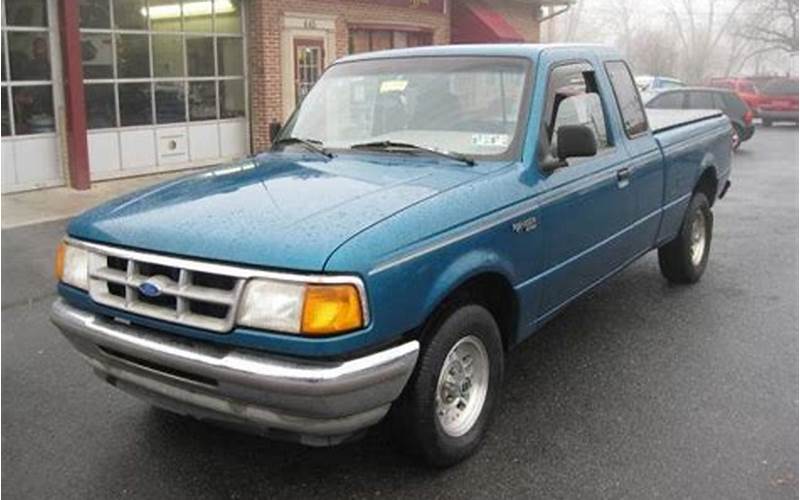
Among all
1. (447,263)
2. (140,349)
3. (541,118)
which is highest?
(541,118)

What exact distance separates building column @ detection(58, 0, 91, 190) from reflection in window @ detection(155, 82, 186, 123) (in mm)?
1514

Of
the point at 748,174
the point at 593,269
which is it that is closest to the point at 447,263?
the point at 593,269

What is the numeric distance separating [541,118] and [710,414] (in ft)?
5.79

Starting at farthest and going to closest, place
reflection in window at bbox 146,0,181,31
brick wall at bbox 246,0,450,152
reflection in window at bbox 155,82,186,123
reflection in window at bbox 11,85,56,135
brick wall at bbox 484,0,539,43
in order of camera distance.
→ brick wall at bbox 484,0,539,43 < brick wall at bbox 246,0,450,152 < reflection in window at bbox 155,82,186,123 < reflection in window at bbox 146,0,181,31 < reflection in window at bbox 11,85,56,135

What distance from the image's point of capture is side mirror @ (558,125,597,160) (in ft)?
13.2

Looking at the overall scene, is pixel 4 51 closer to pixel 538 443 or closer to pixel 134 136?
pixel 134 136

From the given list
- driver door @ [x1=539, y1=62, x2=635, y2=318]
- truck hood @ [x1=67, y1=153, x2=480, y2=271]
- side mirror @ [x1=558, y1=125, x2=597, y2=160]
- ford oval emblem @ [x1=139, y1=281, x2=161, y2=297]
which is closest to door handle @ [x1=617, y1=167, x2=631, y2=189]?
driver door @ [x1=539, y1=62, x2=635, y2=318]

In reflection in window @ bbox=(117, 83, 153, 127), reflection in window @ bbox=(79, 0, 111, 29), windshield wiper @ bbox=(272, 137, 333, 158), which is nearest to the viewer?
windshield wiper @ bbox=(272, 137, 333, 158)

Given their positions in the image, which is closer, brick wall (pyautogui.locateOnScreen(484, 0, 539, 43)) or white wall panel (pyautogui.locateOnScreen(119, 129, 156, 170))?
white wall panel (pyautogui.locateOnScreen(119, 129, 156, 170))

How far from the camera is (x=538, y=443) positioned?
393 centimetres

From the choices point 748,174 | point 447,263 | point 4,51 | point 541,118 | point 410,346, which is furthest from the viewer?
point 748,174

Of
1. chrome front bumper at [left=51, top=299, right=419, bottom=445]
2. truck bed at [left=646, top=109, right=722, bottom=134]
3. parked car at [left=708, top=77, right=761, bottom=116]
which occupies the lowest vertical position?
chrome front bumper at [left=51, top=299, right=419, bottom=445]

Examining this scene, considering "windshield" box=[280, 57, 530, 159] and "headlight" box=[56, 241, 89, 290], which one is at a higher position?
"windshield" box=[280, 57, 530, 159]

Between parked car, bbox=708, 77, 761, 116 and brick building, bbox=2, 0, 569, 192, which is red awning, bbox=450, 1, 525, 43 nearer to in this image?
brick building, bbox=2, 0, 569, 192
